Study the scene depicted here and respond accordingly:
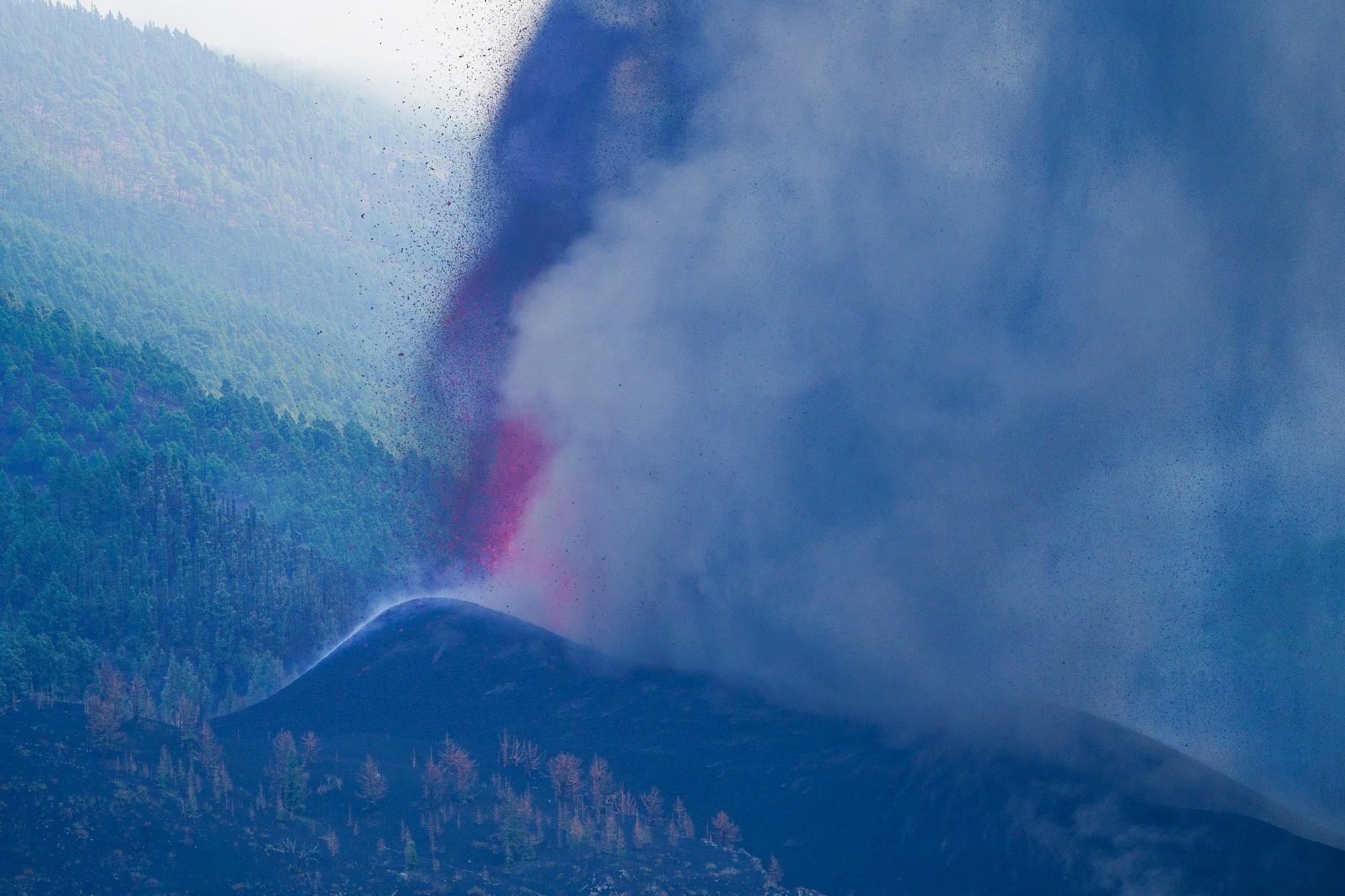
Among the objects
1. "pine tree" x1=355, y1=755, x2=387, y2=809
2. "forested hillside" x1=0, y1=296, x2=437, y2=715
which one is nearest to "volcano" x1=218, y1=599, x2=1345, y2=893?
"pine tree" x1=355, y1=755, x2=387, y2=809

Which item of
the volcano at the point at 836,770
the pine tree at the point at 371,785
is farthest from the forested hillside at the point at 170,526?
the pine tree at the point at 371,785

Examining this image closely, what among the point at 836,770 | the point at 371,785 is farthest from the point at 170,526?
the point at 836,770

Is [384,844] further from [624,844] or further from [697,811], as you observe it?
[697,811]

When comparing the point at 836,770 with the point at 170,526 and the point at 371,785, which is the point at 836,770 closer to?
the point at 371,785

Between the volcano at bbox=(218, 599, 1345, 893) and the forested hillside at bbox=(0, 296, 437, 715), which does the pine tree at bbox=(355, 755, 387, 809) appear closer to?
the volcano at bbox=(218, 599, 1345, 893)

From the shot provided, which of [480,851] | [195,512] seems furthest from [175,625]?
[480,851]

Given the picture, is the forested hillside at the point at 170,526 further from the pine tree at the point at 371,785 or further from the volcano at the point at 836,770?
the pine tree at the point at 371,785
